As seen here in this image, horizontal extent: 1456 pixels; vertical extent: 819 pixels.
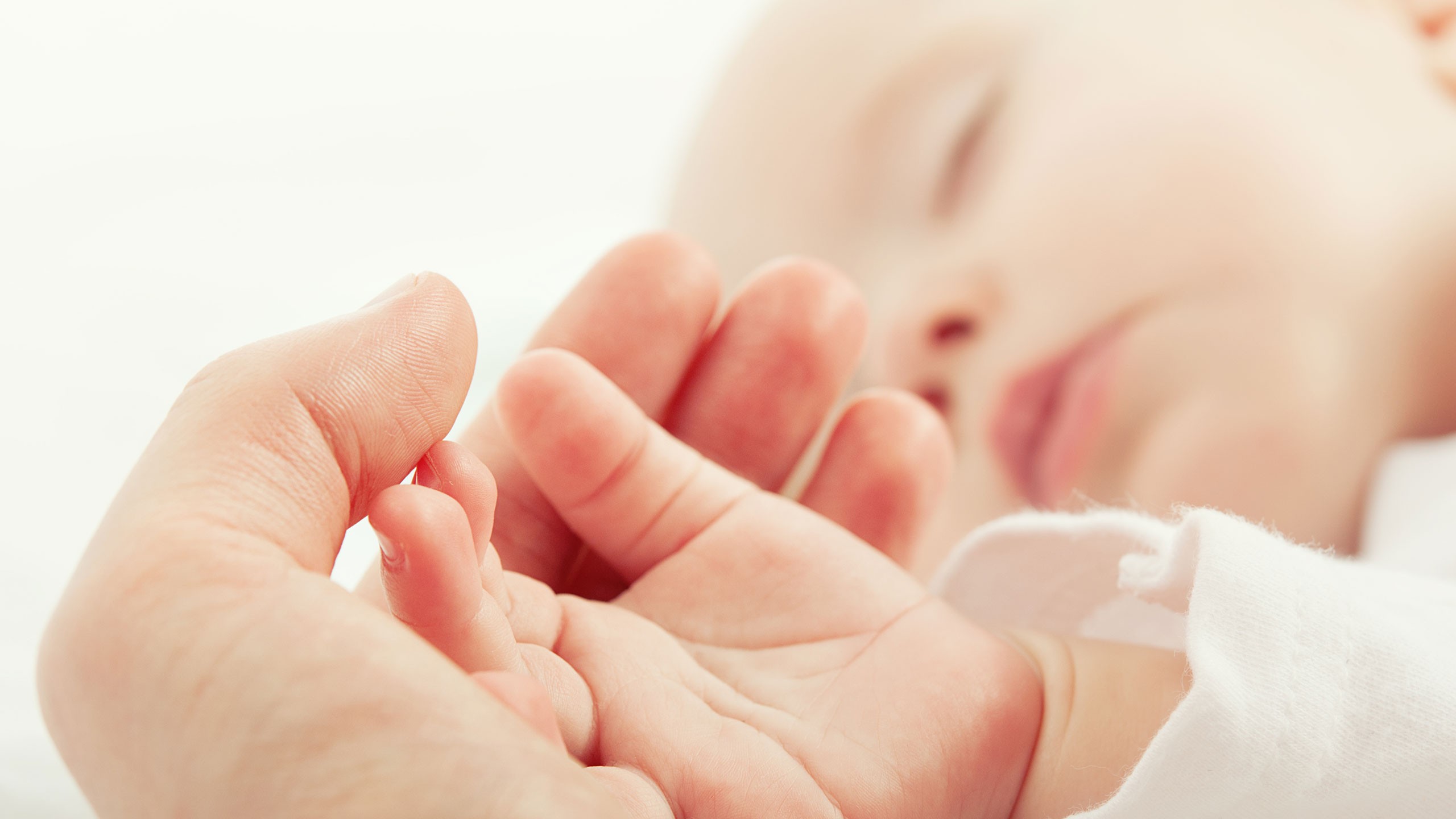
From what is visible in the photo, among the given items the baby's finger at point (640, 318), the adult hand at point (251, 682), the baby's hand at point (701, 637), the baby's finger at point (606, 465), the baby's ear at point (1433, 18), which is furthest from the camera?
the baby's ear at point (1433, 18)

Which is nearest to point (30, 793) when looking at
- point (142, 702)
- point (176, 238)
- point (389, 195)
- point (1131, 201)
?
point (142, 702)

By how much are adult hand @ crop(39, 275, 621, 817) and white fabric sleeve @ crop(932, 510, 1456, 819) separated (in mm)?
243

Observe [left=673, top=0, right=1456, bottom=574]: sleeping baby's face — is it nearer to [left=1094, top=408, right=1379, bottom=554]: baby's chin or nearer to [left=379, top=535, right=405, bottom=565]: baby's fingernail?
[left=1094, top=408, right=1379, bottom=554]: baby's chin

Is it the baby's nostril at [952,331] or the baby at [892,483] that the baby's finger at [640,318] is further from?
the baby's nostril at [952,331]

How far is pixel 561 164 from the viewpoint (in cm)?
131

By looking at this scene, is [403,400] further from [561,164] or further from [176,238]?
[561,164]

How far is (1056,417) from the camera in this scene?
33.5 inches

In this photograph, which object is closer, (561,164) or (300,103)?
(300,103)

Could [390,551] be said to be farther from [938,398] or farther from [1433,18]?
[1433,18]

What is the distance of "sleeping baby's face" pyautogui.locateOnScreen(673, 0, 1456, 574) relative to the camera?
79 centimetres

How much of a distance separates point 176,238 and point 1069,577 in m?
0.84

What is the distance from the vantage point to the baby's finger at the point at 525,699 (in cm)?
31

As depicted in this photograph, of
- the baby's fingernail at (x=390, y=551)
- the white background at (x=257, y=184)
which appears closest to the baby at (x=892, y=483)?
the baby's fingernail at (x=390, y=551)

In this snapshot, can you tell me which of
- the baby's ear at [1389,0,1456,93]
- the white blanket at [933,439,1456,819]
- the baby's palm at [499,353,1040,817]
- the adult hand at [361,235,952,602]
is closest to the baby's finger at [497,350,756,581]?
the baby's palm at [499,353,1040,817]
